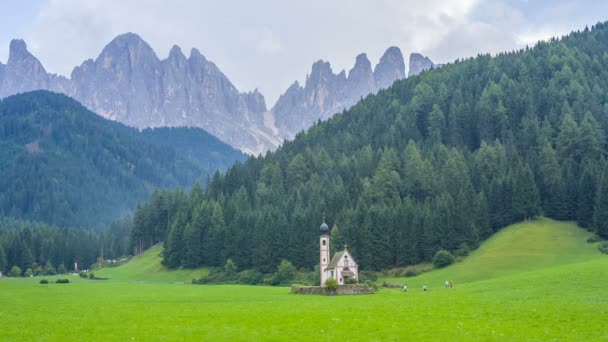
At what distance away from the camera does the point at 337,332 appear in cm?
4078

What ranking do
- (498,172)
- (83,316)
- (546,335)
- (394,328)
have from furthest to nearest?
(498,172)
(83,316)
(394,328)
(546,335)

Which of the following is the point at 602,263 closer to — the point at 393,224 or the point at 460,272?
the point at 460,272

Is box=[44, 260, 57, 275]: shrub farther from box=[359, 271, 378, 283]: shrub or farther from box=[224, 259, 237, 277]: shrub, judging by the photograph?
box=[359, 271, 378, 283]: shrub

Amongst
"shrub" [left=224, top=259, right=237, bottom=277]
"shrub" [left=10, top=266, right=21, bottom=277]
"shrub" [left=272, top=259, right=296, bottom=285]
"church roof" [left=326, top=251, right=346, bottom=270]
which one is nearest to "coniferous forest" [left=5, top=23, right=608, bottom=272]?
"shrub" [left=224, top=259, right=237, bottom=277]

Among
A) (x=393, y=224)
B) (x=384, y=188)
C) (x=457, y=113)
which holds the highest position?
(x=457, y=113)

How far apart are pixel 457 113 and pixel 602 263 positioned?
106m

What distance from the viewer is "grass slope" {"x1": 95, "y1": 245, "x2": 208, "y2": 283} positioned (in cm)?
13825

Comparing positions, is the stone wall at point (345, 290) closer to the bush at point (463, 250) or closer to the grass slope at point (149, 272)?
the bush at point (463, 250)

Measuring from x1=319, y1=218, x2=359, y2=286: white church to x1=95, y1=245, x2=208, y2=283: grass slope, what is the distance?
3799 cm

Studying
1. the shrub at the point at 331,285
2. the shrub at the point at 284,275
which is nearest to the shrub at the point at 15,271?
the shrub at the point at 284,275

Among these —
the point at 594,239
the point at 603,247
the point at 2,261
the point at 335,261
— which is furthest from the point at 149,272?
the point at 603,247

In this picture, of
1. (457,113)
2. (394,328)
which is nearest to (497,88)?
(457,113)

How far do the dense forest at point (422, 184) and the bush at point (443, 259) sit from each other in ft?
17.5

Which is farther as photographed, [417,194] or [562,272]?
[417,194]
